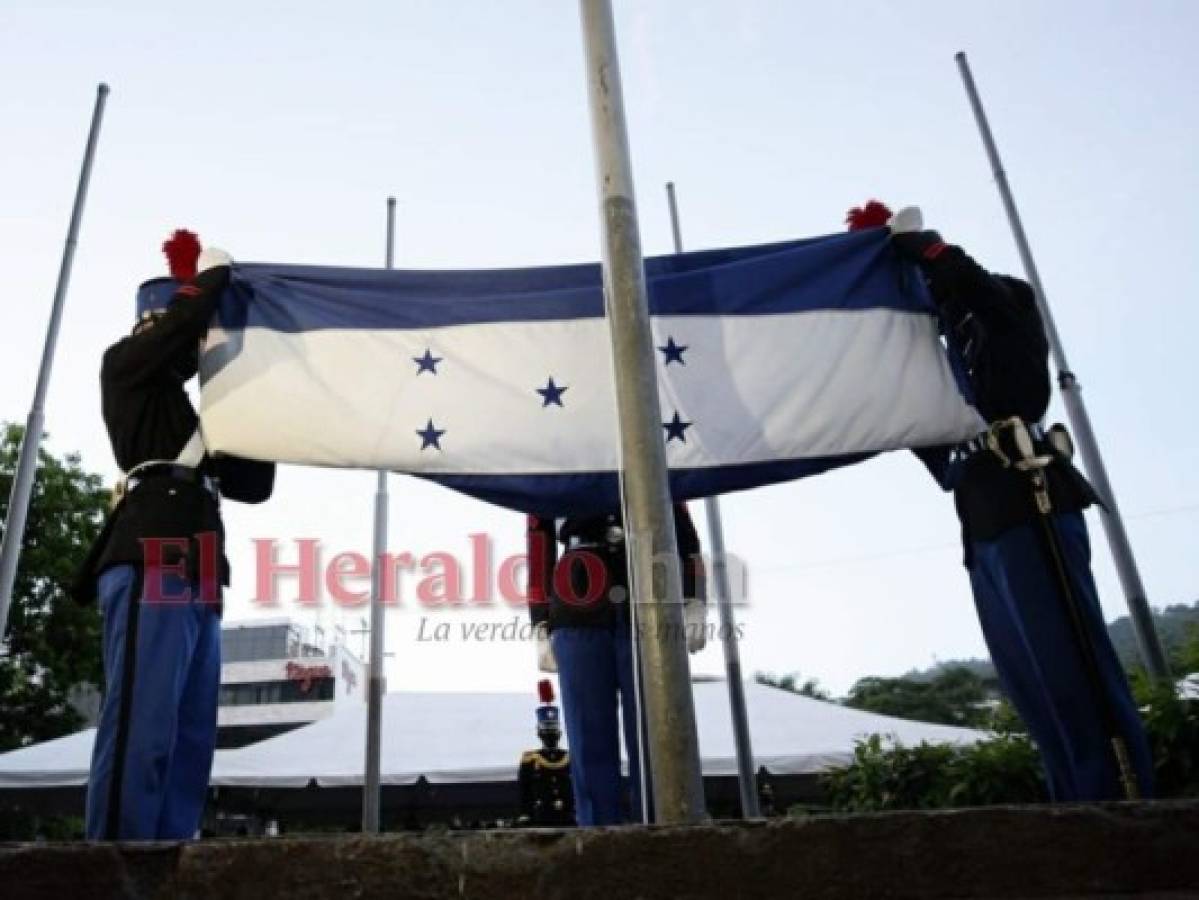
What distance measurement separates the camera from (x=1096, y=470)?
6992 mm

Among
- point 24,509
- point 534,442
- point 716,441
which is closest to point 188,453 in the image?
point 534,442

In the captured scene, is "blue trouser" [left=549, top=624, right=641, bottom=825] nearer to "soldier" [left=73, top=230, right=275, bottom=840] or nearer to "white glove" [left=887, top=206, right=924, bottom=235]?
"soldier" [left=73, top=230, right=275, bottom=840]

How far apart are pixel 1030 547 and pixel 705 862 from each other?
6.16 feet

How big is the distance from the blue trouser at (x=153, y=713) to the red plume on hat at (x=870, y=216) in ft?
9.84

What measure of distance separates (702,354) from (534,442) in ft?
2.64

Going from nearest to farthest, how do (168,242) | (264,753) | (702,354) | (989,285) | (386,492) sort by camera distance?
(989,285) < (168,242) < (702,354) < (264,753) < (386,492)

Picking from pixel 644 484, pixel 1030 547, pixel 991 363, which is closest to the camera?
pixel 644 484

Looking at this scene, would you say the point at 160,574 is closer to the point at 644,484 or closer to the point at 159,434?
the point at 159,434

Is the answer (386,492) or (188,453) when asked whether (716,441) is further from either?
(386,492)

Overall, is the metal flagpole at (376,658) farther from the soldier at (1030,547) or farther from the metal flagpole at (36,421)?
the soldier at (1030,547)

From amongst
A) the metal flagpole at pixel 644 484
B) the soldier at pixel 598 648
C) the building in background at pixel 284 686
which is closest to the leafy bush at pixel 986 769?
the soldier at pixel 598 648

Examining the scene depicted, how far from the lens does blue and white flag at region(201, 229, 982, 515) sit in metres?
3.49

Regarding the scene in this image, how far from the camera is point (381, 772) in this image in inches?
315

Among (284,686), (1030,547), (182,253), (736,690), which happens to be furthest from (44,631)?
(284,686)
